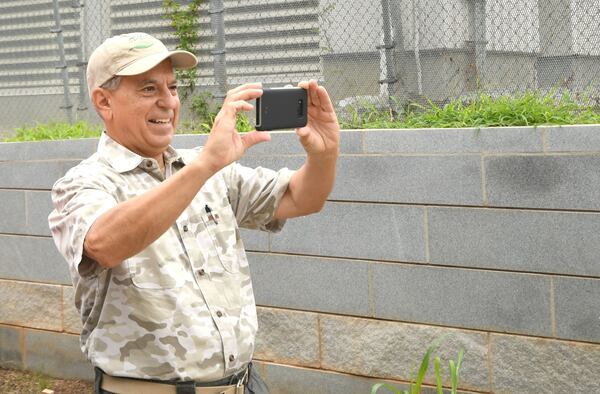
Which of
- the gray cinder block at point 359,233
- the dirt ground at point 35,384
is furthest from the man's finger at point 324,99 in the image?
the dirt ground at point 35,384

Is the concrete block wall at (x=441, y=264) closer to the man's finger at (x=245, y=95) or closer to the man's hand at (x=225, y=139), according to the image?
the man's finger at (x=245, y=95)

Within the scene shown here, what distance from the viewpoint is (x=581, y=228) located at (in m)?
4.70

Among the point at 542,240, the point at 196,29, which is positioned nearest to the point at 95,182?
the point at 542,240

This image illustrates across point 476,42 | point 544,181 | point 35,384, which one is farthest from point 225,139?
point 35,384

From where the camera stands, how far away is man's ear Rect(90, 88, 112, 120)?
314 centimetres

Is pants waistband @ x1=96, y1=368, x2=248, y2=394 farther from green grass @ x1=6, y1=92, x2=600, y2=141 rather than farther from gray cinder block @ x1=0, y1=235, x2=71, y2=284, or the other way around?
gray cinder block @ x1=0, y1=235, x2=71, y2=284

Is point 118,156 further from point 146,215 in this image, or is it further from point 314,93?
point 314,93

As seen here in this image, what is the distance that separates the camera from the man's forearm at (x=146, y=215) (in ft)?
8.91

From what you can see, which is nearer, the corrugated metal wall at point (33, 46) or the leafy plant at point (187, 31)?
the leafy plant at point (187, 31)

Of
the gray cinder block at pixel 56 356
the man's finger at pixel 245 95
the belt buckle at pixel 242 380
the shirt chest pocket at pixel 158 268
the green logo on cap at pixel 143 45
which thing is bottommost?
the gray cinder block at pixel 56 356

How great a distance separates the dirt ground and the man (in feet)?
12.8

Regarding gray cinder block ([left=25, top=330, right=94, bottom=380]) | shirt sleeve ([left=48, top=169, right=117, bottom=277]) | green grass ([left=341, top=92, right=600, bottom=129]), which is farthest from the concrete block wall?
shirt sleeve ([left=48, top=169, right=117, bottom=277])

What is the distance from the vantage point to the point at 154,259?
3043 millimetres

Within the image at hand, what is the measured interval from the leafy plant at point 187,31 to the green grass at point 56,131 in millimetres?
749
